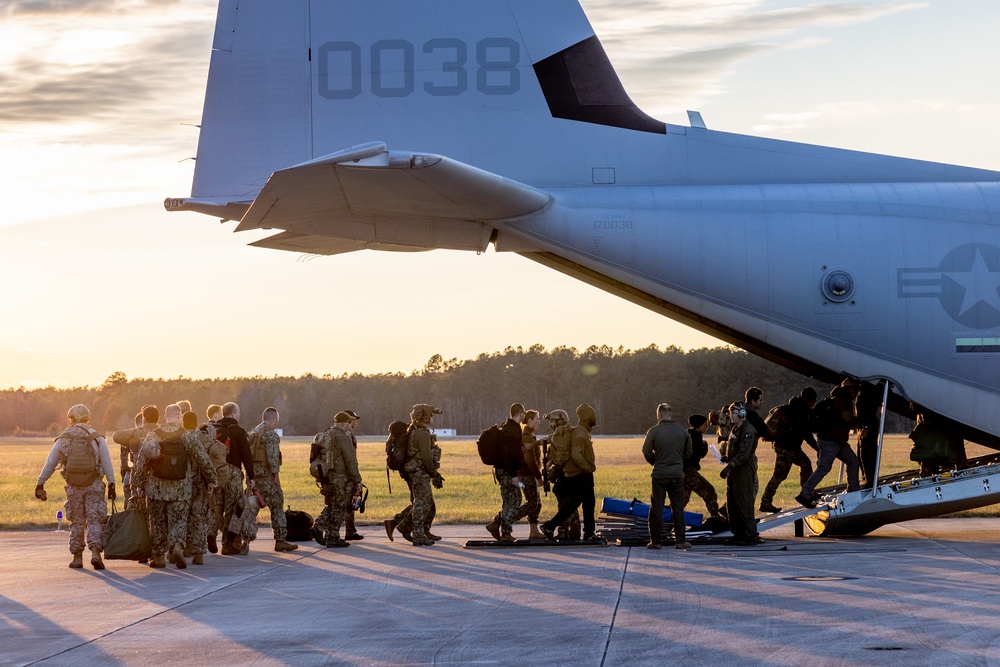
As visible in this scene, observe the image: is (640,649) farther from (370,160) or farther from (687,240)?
(687,240)

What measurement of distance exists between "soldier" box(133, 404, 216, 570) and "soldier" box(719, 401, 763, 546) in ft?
20.9

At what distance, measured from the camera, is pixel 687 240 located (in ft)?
47.8

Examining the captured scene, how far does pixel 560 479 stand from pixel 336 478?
294 cm

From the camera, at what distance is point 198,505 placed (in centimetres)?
1322

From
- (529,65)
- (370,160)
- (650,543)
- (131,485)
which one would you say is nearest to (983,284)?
(650,543)

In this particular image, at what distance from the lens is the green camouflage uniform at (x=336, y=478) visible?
14.5 meters

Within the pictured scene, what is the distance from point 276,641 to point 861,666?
434cm

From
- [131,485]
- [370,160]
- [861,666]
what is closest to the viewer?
[861,666]

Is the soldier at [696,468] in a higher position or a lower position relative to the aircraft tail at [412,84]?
lower

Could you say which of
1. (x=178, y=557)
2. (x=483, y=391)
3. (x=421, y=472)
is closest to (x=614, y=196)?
(x=421, y=472)

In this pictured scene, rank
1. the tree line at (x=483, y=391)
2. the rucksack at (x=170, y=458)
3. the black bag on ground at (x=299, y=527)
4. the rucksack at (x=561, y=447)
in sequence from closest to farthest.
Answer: the rucksack at (x=170, y=458), the rucksack at (x=561, y=447), the black bag on ground at (x=299, y=527), the tree line at (x=483, y=391)

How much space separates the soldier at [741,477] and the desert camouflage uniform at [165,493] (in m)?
6.38

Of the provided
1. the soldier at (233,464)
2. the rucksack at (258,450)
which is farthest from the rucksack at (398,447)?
the soldier at (233,464)

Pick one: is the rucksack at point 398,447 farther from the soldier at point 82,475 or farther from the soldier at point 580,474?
the soldier at point 82,475
